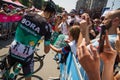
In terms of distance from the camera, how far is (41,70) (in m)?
7.75

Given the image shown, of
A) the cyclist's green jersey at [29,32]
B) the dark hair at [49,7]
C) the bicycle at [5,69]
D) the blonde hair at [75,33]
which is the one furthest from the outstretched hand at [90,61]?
the blonde hair at [75,33]

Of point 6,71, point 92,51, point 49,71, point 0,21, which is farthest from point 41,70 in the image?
point 92,51

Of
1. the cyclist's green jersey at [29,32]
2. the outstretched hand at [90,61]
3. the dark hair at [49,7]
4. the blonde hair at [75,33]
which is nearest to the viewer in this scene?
the outstretched hand at [90,61]

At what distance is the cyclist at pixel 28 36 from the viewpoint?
13.3 ft

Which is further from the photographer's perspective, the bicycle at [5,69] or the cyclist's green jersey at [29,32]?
the bicycle at [5,69]

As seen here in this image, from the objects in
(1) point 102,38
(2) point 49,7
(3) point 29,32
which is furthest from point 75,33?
(1) point 102,38

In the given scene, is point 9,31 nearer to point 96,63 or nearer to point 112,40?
point 112,40

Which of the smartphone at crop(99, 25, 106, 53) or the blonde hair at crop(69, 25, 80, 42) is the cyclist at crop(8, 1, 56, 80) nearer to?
the blonde hair at crop(69, 25, 80, 42)

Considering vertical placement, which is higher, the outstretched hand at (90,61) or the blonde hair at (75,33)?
the outstretched hand at (90,61)

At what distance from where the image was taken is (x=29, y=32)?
4066 millimetres

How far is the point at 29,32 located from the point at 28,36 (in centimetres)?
7

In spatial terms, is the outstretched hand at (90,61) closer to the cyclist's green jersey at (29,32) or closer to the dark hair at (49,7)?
the cyclist's green jersey at (29,32)

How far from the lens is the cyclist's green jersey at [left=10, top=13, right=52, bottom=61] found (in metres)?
4.05

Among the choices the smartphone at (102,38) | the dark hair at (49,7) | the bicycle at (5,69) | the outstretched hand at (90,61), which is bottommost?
the bicycle at (5,69)
